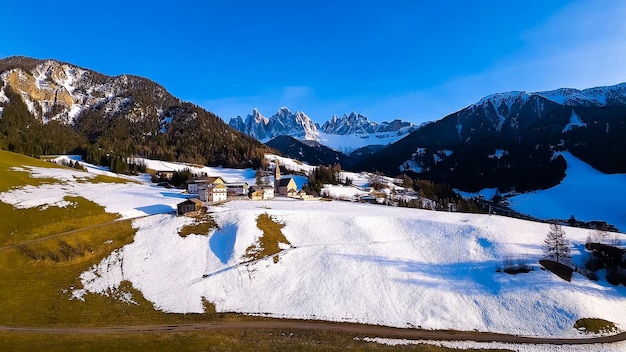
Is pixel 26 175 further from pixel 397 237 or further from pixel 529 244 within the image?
pixel 529 244

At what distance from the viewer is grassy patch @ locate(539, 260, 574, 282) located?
71.2 m

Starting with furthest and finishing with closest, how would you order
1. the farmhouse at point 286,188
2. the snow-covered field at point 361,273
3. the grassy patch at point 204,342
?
the farmhouse at point 286,188 < the snow-covered field at point 361,273 < the grassy patch at point 204,342

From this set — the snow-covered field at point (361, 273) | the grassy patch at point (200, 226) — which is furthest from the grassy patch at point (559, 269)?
the grassy patch at point (200, 226)

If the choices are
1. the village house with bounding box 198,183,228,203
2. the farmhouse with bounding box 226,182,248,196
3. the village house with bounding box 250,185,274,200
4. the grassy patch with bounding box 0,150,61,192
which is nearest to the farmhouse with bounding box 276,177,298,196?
the village house with bounding box 250,185,274,200

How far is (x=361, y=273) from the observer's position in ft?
238

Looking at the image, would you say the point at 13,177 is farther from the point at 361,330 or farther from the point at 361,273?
the point at 361,330

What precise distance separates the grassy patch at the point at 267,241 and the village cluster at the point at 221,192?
1922 cm

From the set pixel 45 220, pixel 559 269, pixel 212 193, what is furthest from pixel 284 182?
pixel 559 269

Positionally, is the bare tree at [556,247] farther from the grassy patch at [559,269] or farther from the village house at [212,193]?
the village house at [212,193]

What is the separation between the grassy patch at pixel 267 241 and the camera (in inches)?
3063

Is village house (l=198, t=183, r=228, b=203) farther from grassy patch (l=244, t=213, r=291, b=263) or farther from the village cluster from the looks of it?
grassy patch (l=244, t=213, r=291, b=263)

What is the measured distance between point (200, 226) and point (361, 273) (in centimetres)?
4061

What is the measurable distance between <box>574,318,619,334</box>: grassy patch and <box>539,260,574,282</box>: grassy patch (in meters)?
11.6

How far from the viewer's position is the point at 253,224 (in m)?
88.2
